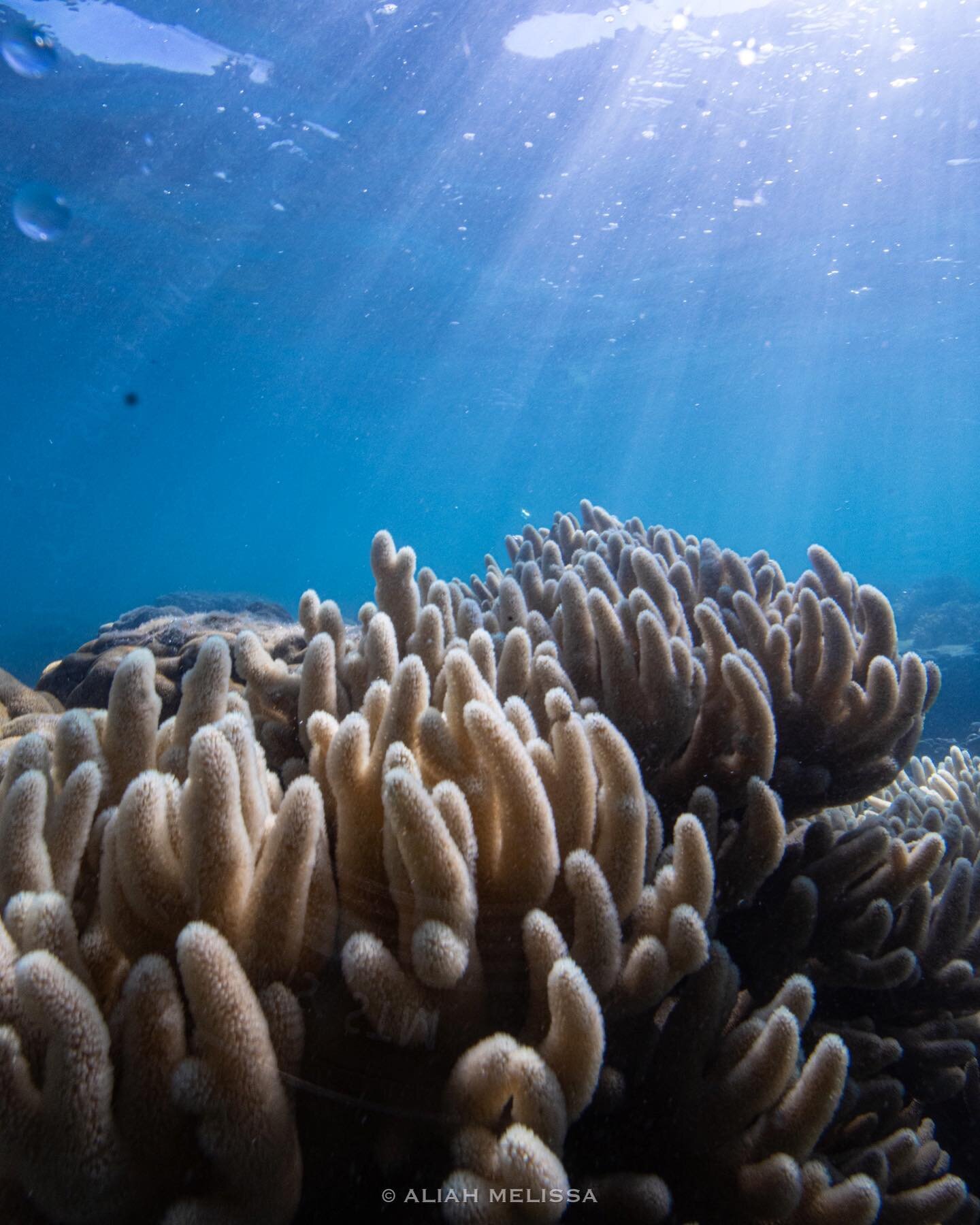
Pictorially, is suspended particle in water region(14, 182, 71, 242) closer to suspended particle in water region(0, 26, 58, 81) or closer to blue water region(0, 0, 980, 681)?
blue water region(0, 0, 980, 681)

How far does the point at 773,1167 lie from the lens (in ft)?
5.07

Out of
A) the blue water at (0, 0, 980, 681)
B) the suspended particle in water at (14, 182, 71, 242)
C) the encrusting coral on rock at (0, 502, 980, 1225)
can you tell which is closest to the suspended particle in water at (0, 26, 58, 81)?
the blue water at (0, 0, 980, 681)

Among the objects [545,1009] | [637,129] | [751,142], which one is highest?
[751,142]

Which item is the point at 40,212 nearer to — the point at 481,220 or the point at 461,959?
the point at 481,220

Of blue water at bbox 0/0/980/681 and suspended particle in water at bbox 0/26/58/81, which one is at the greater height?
blue water at bbox 0/0/980/681

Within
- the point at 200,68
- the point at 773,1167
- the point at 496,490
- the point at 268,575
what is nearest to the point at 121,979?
the point at 773,1167

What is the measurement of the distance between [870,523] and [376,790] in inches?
7650

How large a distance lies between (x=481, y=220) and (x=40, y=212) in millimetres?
15422

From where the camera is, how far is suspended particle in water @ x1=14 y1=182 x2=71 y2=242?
2244 cm

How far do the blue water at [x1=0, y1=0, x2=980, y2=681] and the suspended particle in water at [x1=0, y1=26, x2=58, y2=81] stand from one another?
0.19 m

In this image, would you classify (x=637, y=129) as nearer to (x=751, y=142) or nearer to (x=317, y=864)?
(x=751, y=142)

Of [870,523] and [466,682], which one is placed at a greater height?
[870,523]

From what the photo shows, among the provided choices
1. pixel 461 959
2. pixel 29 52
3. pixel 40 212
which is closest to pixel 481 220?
pixel 29 52

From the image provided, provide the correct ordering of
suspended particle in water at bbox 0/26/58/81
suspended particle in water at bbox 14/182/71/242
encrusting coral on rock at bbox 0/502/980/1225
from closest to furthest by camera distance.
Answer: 1. encrusting coral on rock at bbox 0/502/980/1225
2. suspended particle in water at bbox 0/26/58/81
3. suspended particle in water at bbox 14/182/71/242
